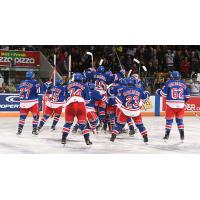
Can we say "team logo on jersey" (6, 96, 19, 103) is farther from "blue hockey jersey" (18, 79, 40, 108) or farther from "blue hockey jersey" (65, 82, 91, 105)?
"blue hockey jersey" (65, 82, 91, 105)

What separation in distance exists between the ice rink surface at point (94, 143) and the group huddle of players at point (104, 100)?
21cm

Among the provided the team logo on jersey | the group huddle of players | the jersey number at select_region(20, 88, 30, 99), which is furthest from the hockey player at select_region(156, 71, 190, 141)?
the team logo on jersey

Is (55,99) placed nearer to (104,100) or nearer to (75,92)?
(104,100)

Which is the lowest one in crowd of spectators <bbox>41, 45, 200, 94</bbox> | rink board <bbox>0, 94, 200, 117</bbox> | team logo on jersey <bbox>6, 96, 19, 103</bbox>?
rink board <bbox>0, 94, 200, 117</bbox>

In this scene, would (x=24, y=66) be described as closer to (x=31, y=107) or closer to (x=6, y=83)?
(x=6, y=83)

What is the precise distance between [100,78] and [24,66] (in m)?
6.44

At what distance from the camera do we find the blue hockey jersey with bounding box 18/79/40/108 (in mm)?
9602

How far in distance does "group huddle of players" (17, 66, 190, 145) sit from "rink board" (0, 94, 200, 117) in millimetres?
3857

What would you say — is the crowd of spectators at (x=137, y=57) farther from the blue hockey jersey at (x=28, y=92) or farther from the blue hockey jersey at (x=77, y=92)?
the blue hockey jersey at (x=77, y=92)

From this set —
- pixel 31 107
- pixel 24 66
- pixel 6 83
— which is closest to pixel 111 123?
pixel 31 107

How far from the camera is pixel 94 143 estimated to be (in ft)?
29.0

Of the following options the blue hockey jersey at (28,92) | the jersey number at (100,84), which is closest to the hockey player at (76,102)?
the blue hockey jersey at (28,92)

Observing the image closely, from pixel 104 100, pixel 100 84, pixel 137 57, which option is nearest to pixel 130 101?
pixel 104 100

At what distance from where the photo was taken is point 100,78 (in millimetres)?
10508
